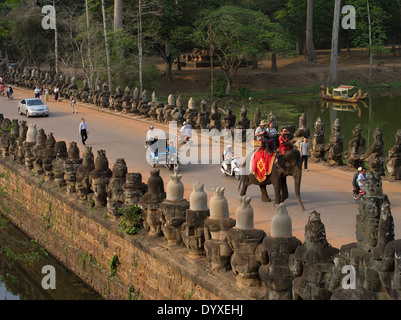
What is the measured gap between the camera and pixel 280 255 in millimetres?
11359

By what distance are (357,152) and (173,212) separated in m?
8.67

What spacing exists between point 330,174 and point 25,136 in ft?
39.7

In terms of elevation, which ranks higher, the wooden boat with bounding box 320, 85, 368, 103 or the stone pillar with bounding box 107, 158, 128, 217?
the stone pillar with bounding box 107, 158, 128, 217

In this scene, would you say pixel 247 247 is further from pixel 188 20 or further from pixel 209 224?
pixel 188 20

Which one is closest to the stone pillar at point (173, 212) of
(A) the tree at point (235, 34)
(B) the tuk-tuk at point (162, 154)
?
(B) the tuk-tuk at point (162, 154)

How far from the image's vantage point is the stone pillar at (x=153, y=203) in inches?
607

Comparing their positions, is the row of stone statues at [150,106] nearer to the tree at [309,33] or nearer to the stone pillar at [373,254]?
the stone pillar at [373,254]

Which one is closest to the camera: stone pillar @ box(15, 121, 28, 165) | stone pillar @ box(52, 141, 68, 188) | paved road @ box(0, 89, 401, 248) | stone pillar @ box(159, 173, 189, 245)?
stone pillar @ box(159, 173, 189, 245)

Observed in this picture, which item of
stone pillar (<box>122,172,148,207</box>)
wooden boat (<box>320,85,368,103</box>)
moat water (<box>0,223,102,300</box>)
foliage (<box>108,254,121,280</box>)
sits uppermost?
stone pillar (<box>122,172,148,207</box>)

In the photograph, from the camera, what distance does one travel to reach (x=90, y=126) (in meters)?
33.8

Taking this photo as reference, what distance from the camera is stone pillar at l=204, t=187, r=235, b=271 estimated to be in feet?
42.3

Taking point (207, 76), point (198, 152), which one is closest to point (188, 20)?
point (207, 76)

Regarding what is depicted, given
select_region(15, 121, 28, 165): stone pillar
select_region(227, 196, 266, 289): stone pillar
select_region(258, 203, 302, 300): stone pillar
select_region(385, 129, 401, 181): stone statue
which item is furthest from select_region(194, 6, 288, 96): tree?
select_region(258, 203, 302, 300): stone pillar

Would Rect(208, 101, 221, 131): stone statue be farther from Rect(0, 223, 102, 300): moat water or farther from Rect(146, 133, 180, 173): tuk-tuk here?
Rect(0, 223, 102, 300): moat water
